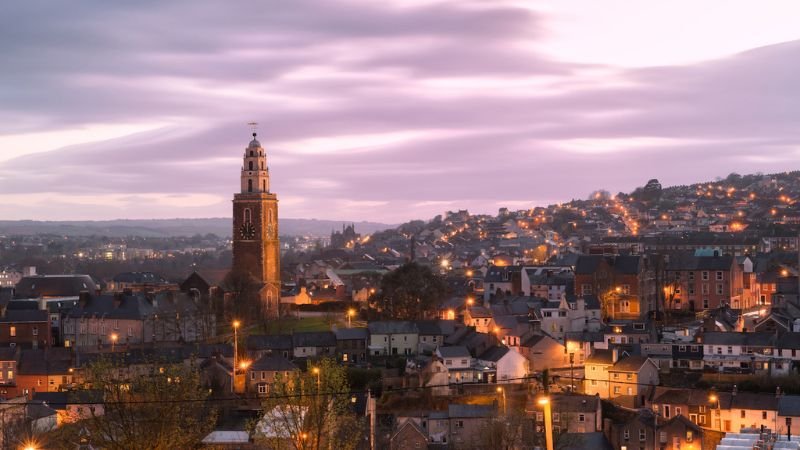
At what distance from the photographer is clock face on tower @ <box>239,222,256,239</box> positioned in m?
79.0

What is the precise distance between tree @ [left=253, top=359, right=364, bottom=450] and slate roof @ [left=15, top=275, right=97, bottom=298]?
46.4 m

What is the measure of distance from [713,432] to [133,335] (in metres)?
35.7

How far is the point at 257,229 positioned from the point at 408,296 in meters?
15.7

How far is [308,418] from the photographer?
34250 mm

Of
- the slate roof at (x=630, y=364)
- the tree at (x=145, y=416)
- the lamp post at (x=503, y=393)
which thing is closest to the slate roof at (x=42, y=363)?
the lamp post at (x=503, y=393)

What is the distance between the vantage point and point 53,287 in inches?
3204

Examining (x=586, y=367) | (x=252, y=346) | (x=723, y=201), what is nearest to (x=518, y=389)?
(x=586, y=367)

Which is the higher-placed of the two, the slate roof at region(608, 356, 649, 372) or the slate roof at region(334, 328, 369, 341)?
the slate roof at region(334, 328, 369, 341)

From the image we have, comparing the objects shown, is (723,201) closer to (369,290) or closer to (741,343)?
(369,290)

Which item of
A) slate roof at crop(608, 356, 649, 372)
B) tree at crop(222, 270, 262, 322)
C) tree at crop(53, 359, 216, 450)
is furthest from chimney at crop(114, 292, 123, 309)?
tree at crop(53, 359, 216, 450)

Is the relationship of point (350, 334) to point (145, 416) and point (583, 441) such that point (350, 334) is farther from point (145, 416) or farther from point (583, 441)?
point (145, 416)

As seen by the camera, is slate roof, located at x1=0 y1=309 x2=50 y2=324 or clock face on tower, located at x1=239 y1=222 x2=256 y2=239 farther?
clock face on tower, located at x1=239 y1=222 x2=256 y2=239

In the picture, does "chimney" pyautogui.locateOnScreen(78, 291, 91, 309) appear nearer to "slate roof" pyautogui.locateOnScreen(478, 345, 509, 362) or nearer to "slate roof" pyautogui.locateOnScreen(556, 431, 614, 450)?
"slate roof" pyautogui.locateOnScreen(478, 345, 509, 362)

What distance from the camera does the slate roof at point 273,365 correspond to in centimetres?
5450
